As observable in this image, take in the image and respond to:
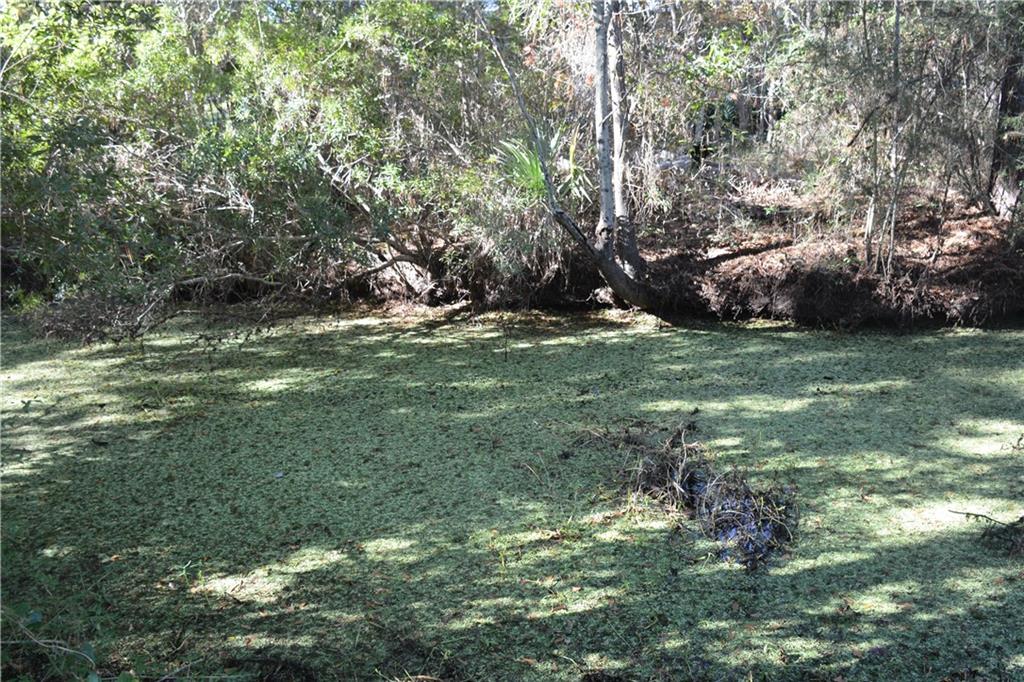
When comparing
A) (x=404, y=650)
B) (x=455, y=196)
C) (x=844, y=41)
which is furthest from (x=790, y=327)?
(x=404, y=650)

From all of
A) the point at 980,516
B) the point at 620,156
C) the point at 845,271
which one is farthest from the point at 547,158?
the point at 980,516

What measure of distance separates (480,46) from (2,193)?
3.00m

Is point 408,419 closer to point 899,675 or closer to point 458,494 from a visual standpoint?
point 458,494

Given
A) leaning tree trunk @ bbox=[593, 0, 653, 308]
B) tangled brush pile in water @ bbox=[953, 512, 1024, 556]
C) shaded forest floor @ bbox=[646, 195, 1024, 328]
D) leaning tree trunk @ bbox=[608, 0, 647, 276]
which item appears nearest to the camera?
tangled brush pile in water @ bbox=[953, 512, 1024, 556]

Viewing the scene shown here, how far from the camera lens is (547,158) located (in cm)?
492

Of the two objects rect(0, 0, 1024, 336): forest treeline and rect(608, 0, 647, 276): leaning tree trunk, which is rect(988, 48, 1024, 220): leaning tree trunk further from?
rect(608, 0, 647, 276): leaning tree trunk

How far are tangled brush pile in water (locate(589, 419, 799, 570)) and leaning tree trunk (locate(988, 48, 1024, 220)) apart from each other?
117 inches

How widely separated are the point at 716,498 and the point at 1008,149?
137 inches

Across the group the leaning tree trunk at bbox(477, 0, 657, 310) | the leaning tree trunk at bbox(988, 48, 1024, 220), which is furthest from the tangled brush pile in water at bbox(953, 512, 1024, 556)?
the leaning tree trunk at bbox(988, 48, 1024, 220)

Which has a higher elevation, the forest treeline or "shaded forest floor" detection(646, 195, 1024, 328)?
the forest treeline

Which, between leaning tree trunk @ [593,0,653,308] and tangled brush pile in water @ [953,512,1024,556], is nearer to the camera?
tangled brush pile in water @ [953,512,1024,556]

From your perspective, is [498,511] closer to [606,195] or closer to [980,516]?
[980,516]

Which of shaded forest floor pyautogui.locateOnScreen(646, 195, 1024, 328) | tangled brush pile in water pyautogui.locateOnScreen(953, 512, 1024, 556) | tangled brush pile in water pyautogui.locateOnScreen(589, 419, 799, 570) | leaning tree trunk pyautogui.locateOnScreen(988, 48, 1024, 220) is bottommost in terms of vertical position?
tangled brush pile in water pyautogui.locateOnScreen(953, 512, 1024, 556)

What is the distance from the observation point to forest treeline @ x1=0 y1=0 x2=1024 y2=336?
4.70 metres
